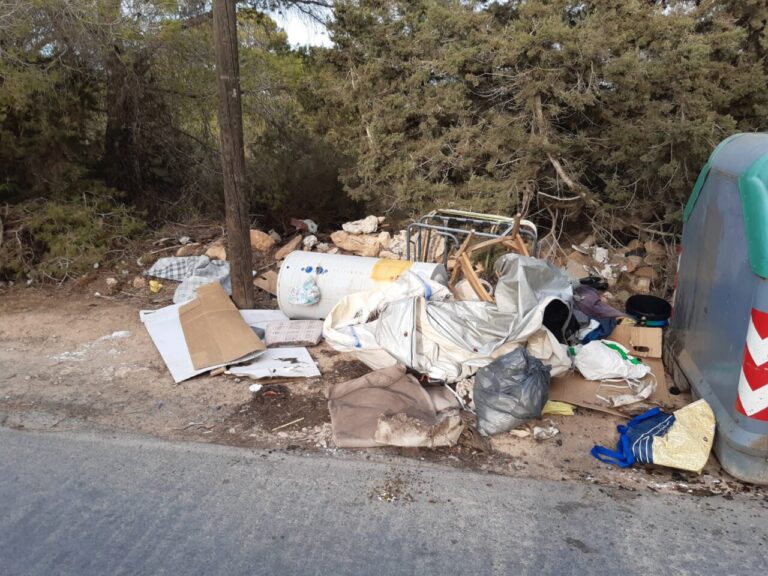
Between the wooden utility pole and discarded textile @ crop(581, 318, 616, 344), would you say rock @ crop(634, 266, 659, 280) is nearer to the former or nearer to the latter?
discarded textile @ crop(581, 318, 616, 344)

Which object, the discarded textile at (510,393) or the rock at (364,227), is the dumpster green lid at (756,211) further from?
the rock at (364,227)

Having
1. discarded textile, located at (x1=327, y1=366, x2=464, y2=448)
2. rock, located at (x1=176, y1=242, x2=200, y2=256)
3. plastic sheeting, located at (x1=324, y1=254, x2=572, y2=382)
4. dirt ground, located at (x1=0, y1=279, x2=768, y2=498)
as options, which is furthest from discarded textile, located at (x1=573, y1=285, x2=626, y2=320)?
rock, located at (x1=176, y1=242, x2=200, y2=256)

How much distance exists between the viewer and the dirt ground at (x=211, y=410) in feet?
10.9

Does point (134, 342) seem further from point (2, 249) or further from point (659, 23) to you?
point (659, 23)

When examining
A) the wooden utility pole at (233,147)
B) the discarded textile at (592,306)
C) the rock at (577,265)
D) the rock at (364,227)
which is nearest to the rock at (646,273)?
the rock at (577,265)

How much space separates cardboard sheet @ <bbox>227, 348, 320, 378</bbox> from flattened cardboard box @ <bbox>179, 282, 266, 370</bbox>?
0.33ft

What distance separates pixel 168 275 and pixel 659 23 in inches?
257

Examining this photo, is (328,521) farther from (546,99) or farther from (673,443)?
(546,99)

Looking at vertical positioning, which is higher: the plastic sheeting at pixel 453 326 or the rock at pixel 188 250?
the plastic sheeting at pixel 453 326

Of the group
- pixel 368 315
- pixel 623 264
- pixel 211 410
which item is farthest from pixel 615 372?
pixel 623 264

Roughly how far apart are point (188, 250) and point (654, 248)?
5.98 meters

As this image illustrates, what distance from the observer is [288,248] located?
7656 mm

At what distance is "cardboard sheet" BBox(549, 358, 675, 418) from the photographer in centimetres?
397

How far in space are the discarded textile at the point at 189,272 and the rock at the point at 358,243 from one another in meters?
1.50
